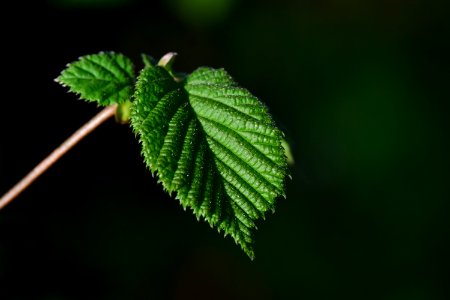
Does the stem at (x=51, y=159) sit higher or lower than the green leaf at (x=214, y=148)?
lower

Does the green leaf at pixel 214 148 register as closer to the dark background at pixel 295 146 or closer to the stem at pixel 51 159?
the stem at pixel 51 159

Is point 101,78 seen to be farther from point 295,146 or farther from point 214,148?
point 295,146

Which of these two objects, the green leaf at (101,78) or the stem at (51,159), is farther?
the green leaf at (101,78)

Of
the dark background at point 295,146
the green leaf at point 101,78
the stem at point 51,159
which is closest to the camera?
the stem at point 51,159

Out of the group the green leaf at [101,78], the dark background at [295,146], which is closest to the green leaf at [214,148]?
the green leaf at [101,78]

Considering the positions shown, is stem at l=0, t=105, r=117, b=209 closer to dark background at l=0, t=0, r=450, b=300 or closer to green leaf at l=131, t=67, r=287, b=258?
green leaf at l=131, t=67, r=287, b=258

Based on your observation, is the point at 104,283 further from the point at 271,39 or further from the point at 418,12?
the point at 418,12

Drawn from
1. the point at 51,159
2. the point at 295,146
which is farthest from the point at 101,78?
the point at 295,146
